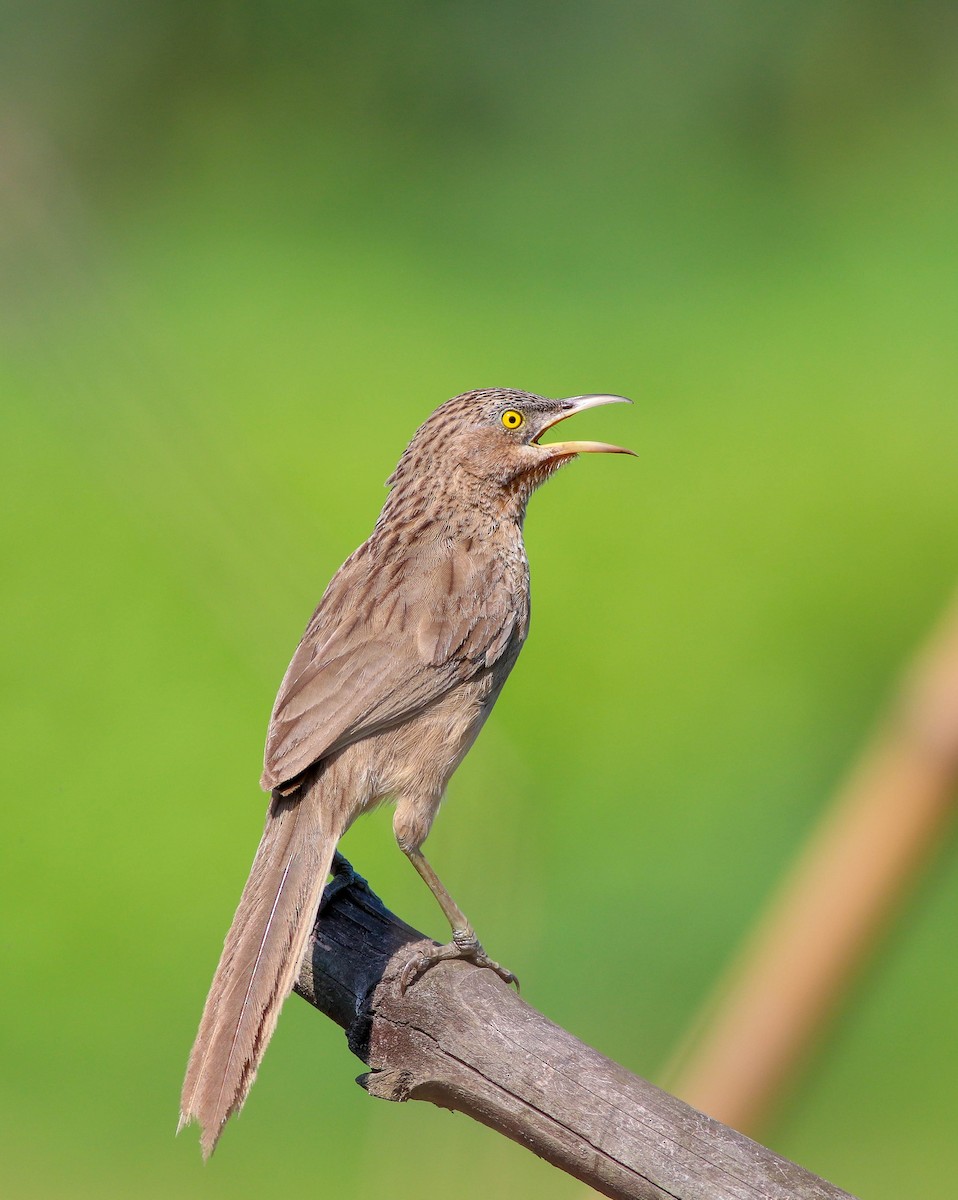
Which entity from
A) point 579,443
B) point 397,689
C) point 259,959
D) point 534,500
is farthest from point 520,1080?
point 534,500

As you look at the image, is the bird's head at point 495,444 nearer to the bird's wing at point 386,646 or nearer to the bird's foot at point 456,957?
the bird's wing at point 386,646

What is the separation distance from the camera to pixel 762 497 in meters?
9.34

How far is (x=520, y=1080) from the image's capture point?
243cm

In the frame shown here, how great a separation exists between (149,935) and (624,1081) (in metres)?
4.42

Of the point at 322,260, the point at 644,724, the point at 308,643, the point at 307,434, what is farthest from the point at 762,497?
the point at 308,643

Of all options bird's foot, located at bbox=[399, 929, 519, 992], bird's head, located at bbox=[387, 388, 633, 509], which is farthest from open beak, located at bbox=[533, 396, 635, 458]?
bird's foot, located at bbox=[399, 929, 519, 992]

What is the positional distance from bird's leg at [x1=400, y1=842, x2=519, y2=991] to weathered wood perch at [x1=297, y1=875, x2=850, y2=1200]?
0.08 ft

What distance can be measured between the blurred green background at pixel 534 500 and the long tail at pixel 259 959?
26cm

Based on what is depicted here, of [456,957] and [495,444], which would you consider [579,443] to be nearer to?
[495,444]

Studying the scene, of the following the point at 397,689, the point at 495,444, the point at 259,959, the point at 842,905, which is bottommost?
the point at 259,959

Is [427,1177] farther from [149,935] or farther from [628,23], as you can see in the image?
[628,23]

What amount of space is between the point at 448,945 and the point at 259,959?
1.51 ft

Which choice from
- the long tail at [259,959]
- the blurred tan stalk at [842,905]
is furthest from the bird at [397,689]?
the blurred tan stalk at [842,905]

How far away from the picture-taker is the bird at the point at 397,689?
2600mm
